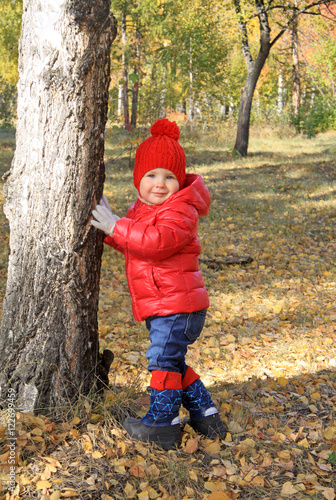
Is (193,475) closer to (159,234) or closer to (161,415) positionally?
(161,415)

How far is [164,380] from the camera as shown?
247 centimetres

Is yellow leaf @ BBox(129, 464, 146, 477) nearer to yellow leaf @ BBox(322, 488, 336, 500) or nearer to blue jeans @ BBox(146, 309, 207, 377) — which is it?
blue jeans @ BBox(146, 309, 207, 377)

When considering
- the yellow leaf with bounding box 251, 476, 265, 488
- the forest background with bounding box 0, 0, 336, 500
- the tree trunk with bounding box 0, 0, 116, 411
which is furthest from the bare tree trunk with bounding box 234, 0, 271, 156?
the yellow leaf with bounding box 251, 476, 265, 488

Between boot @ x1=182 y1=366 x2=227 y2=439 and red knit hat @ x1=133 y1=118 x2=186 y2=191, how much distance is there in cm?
117

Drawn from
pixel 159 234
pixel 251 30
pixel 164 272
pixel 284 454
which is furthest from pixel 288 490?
pixel 251 30

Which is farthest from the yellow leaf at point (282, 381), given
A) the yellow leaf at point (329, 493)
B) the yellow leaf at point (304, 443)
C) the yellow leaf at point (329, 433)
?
the yellow leaf at point (329, 493)

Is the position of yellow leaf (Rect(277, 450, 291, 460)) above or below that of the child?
below

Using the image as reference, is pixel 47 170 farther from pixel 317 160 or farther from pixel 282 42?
pixel 282 42

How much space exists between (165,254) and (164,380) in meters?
0.68

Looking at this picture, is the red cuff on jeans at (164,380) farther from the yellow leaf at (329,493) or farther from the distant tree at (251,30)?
the distant tree at (251,30)

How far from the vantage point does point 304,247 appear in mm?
7602

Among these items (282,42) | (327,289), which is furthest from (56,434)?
(282,42)

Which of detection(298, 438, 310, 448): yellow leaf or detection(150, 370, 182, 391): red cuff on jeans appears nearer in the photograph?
detection(150, 370, 182, 391): red cuff on jeans

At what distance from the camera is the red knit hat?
2512mm
